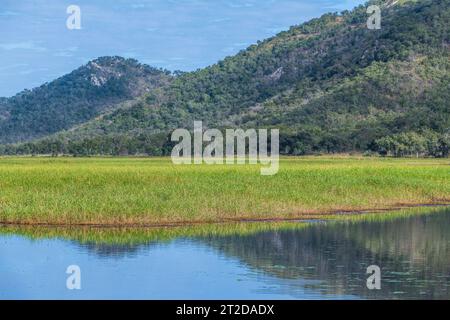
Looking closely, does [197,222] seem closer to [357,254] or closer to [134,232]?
[134,232]

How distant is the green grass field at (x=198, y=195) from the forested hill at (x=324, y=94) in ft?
147

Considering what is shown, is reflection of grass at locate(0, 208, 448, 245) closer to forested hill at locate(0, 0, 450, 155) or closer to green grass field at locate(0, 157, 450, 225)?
green grass field at locate(0, 157, 450, 225)

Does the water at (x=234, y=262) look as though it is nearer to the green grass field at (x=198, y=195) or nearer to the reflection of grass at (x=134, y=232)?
the reflection of grass at (x=134, y=232)

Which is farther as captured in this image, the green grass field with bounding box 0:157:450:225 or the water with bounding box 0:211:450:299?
the green grass field with bounding box 0:157:450:225

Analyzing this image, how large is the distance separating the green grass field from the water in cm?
153

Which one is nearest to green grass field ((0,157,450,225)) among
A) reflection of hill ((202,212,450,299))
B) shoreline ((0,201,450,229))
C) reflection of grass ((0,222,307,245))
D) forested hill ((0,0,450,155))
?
shoreline ((0,201,450,229))

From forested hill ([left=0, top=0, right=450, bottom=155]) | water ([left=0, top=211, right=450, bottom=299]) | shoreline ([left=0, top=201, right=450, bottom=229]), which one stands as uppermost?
forested hill ([left=0, top=0, right=450, bottom=155])

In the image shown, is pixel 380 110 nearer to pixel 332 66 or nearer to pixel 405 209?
pixel 332 66

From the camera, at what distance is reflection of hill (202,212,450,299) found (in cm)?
1961

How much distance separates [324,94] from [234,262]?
102m

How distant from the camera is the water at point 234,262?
62.2ft

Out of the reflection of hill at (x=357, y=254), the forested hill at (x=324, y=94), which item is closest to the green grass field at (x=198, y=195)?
the reflection of hill at (x=357, y=254)

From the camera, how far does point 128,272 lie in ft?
69.9
